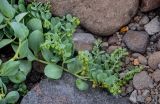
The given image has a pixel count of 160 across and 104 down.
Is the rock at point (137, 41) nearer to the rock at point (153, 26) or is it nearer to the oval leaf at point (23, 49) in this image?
the rock at point (153, 26)

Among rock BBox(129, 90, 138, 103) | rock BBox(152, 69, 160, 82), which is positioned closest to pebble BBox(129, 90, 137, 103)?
rock BBox(129, 90, 138, 103)

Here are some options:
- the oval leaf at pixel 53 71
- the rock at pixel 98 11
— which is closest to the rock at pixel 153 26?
the rock at pixel 98 11

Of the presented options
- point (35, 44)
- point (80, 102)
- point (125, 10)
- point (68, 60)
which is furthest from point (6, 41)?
point (125, 10)

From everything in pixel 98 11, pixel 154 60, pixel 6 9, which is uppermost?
pixel 6 9

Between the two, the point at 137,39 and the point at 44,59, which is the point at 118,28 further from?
the point at 44,59

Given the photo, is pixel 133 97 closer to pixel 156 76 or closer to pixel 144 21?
pixel 156 76

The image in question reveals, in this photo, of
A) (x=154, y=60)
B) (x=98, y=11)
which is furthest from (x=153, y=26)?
(x=98, y=11)
